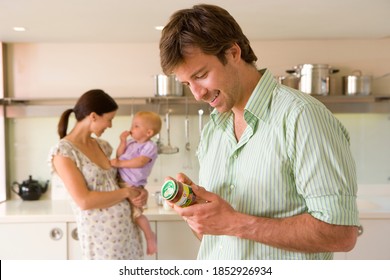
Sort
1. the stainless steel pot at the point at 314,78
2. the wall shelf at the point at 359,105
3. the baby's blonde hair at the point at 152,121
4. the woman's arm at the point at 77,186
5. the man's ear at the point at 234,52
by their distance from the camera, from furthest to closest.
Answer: the wall shelf at the point at 359,105 < the stainless steel pot at the point at 314,78 < the baby's blonde hair at the point at 152,121 < the woman's arm at the point at 77,186 < the man's ear at the point at 234,52

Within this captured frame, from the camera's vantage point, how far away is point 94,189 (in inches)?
54.6

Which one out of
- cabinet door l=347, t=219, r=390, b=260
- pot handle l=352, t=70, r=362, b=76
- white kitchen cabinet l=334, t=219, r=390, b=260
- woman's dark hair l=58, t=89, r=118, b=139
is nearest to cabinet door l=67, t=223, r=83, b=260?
woman's dark hair l=58, t=89, r=118, b=139

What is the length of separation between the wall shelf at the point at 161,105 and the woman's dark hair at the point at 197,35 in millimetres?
1389

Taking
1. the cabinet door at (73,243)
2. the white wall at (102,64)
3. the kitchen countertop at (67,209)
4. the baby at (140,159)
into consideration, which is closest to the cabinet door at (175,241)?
the kitchen countertop at (67,209)

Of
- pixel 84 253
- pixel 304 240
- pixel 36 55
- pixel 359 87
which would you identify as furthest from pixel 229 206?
pixel 36 55

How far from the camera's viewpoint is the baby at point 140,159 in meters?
1.60

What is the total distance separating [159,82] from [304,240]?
1571 mm

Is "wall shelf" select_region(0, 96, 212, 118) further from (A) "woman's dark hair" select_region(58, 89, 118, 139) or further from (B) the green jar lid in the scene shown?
(B) the green jar lid

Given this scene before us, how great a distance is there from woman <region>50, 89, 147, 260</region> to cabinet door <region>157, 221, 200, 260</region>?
35 centimetres

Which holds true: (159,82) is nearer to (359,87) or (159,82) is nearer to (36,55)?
(36,55)

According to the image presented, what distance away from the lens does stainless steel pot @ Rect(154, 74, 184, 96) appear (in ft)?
6.80

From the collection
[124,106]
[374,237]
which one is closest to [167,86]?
[124,106]

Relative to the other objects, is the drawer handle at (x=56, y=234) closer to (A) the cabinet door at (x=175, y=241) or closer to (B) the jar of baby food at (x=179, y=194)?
(A) the cabinet door at (x=175, y=241)

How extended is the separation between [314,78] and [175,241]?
38.5 inches
